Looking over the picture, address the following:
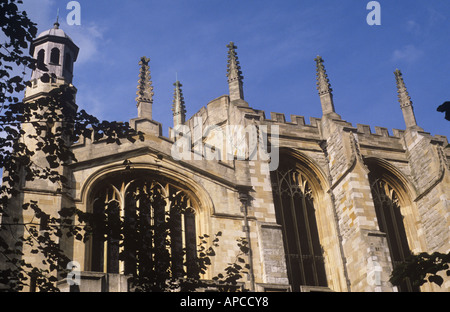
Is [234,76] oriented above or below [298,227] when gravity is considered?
above

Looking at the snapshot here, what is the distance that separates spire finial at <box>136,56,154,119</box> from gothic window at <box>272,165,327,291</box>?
18.4 feet

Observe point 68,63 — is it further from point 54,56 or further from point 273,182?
point 273,182

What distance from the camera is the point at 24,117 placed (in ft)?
38.9

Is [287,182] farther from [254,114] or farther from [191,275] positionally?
[191,275]

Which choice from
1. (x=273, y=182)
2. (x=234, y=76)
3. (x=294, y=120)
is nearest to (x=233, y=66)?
(x=234, y=76)

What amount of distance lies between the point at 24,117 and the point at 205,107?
53.5ft

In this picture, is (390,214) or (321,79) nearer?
(390,214)

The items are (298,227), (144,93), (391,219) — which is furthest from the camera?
(391,219)

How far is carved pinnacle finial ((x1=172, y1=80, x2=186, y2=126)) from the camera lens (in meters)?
32.1

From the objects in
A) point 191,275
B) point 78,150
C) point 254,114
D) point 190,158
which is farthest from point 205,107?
point 191,275

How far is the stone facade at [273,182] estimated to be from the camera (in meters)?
19.0

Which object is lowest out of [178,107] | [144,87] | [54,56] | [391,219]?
[391,219]

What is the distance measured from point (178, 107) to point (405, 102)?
11.0 m

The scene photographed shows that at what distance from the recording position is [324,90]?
27.1 meters
